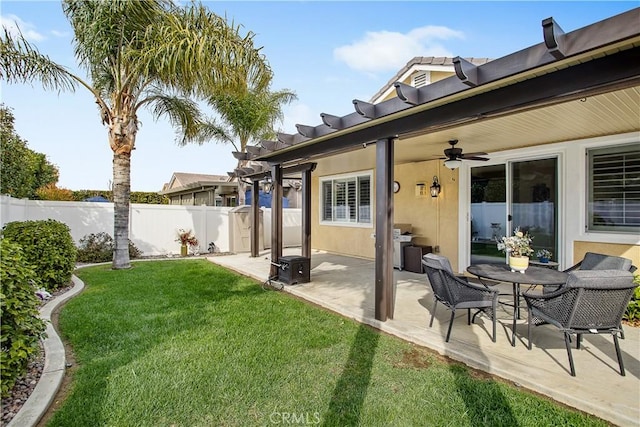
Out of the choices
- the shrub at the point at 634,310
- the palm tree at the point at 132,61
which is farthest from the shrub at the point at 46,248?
the shrub at the point at 634,310

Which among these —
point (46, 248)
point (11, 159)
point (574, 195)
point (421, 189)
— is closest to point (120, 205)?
point (46, 248)

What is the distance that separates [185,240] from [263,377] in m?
9.85

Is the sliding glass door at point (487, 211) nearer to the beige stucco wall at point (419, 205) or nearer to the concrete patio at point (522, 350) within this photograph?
the beige stucco wall at point (419, 205)

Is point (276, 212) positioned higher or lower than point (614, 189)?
lower

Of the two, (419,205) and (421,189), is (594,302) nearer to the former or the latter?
(421,189)

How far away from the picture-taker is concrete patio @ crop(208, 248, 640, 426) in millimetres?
2723

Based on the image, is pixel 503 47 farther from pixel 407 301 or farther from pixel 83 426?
pixel 83 426

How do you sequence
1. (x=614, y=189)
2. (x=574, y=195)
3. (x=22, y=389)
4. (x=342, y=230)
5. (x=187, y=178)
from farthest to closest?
(x=187, y=178)
(x=342, y=230)
(x=574, y=195)
(x=614, y=189)
(x=22, y=389)

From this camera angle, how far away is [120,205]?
8.67m

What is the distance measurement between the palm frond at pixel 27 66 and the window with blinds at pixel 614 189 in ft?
37.1

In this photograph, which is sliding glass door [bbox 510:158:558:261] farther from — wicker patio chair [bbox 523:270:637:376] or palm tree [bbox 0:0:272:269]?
palm tree [bbox 0:0:272:269]

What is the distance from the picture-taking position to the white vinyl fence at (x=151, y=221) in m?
9.83

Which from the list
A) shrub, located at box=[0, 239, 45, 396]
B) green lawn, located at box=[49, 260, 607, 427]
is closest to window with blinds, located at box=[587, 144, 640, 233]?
green lawn, located at box=[49, 260, 607, 427]

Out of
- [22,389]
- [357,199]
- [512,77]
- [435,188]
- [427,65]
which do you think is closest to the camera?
[22,389]
